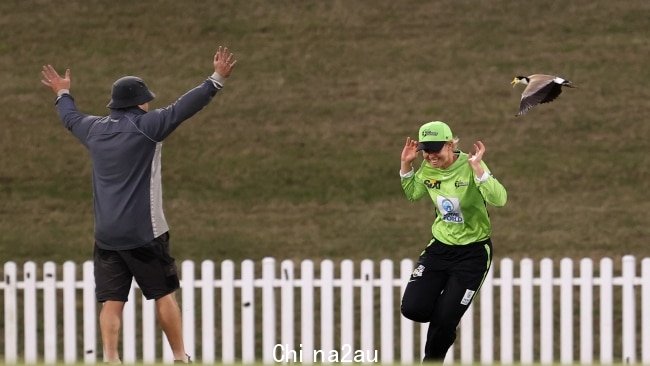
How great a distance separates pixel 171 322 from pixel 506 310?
168 inches

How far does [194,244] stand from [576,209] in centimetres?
411

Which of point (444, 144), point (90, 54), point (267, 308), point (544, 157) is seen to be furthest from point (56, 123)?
point (444, 144)

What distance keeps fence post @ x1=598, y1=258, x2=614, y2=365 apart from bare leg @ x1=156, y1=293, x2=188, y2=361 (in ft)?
14.7

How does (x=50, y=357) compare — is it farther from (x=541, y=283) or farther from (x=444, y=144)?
(x=444, y=144)

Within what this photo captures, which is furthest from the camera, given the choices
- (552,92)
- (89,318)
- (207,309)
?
(89,318)

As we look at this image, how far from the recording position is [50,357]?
1173 centimetres

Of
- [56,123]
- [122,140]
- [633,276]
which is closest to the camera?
[122,140]

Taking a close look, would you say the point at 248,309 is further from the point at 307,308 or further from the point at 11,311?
the point at 11,311

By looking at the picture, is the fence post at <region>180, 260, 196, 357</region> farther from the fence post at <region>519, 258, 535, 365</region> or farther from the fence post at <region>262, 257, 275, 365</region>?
the fence post at <region>519, 258, 535, 365</region>

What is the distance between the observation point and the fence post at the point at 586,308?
1112cm

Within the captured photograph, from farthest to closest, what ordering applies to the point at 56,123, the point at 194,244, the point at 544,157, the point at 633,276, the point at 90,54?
the point at 90,54 < the point at 56,123 < the point at 544,157 < the point at 194,244 < the point at 633,276

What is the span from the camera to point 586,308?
1123 centimetres

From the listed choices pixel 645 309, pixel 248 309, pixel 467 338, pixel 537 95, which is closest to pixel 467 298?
pixel 537 95

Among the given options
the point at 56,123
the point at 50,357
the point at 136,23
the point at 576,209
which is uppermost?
the point at 136,23
